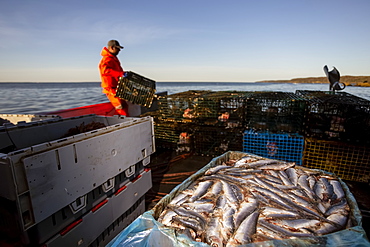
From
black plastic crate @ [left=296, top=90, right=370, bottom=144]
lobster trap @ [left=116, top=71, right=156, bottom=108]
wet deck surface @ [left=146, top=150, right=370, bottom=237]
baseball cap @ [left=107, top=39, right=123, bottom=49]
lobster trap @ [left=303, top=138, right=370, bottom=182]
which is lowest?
wet deck surface @ [left=146, top=150, right=370, bottom=237]

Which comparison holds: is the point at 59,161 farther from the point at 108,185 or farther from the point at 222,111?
the point at 222,111

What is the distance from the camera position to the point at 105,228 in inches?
104

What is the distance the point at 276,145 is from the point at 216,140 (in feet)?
5.33

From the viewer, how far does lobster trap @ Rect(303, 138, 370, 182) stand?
174 inches

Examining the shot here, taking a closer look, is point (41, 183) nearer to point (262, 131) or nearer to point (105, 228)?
point (105, 228)

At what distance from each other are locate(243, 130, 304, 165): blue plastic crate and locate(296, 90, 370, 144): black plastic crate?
1.22 feet

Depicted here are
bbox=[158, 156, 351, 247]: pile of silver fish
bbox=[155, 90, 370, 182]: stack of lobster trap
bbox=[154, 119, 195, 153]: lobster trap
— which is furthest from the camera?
bbox=[154, 119, 195, 153]: lobster trap

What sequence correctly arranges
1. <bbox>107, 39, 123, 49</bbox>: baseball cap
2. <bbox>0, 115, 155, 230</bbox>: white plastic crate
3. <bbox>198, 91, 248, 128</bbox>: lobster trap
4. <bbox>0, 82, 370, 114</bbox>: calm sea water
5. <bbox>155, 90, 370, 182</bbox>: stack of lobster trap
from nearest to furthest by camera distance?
<bbox>0, 115, 155, 230</bbox>: white plastic crate, <bbox>155, 90, 370, 182</bbox>: stack of lobster trap, <bbox>198, 91, 248, 128</bbox>: lobster trap, <bbox>107, 39, 123, 49</bbox>: baseball cap, <bbox>0, 82, 370, 114</bbox>: calm sea water

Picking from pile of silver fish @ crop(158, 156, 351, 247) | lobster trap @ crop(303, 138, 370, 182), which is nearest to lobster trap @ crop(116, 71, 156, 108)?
pile of silver fish @ crop(158, 156, 351, 247)

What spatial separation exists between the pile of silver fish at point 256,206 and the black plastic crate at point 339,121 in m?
2.05

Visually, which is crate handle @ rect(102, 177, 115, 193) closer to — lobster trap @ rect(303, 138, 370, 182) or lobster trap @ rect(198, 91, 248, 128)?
lobster trap @ rect(198, 91, 248, 128)

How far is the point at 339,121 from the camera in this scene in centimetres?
444

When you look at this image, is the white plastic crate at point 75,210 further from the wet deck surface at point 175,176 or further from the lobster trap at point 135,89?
the lobster trap at point 135,89

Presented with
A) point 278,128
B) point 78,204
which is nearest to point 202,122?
point 278,128
